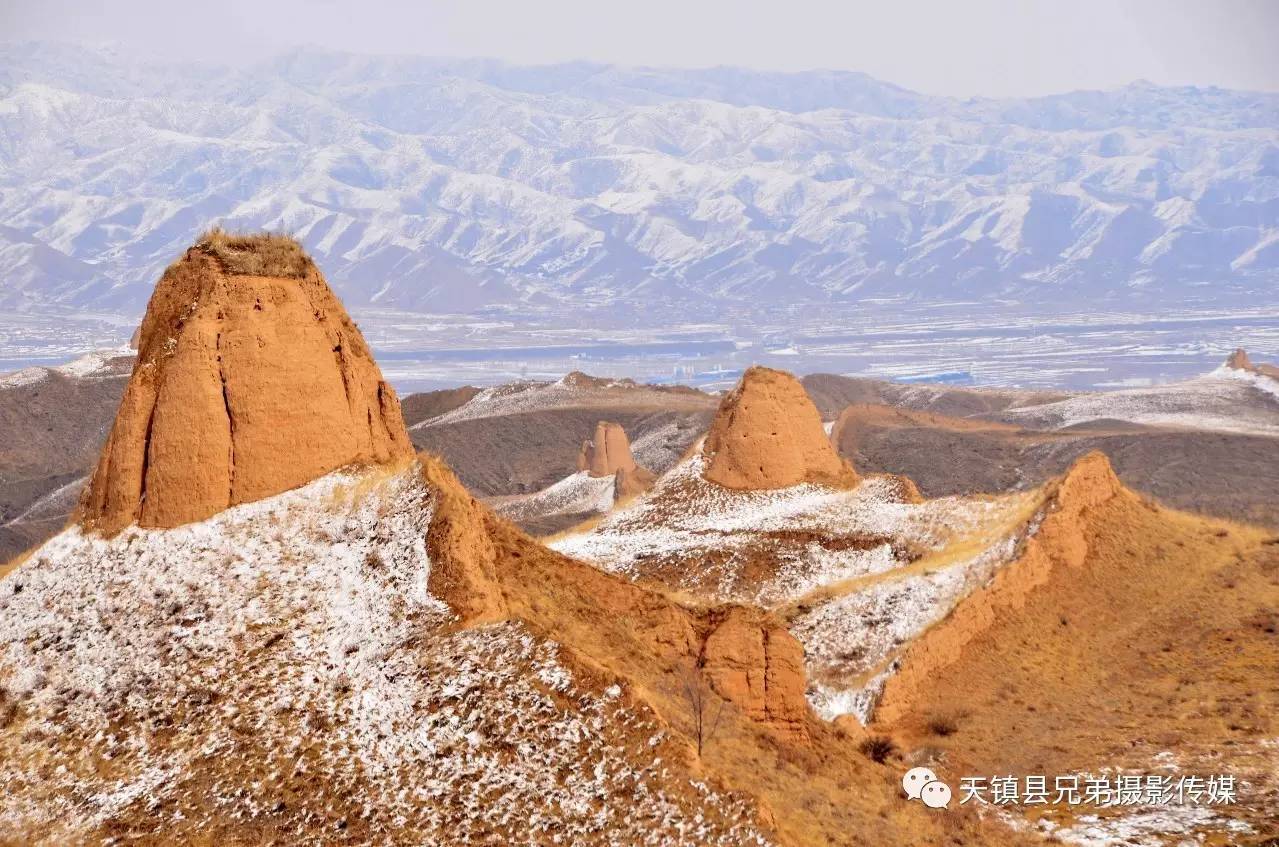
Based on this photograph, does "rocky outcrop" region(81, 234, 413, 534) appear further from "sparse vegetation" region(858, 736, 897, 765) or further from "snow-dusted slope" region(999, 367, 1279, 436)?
"snow-dusted slope" region(999, 367, 1279, 436)

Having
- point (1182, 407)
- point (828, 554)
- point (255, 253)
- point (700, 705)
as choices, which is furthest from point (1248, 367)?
point (700, 705)

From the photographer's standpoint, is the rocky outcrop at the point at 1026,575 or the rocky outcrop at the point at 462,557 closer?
the rocky outcrop at the point at 462,557

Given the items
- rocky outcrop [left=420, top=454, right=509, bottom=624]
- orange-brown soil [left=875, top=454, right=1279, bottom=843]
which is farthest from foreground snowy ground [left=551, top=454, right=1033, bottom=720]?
rocky outcrop [left=420, top=454, right=509, bottom=624]

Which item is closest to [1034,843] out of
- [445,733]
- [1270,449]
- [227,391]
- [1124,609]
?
[445,733]

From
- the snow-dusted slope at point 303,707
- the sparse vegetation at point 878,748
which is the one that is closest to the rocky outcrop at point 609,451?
the sparse vegetation at point 878,748

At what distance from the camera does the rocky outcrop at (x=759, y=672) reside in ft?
62.1

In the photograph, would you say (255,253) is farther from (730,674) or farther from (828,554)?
(828,554)

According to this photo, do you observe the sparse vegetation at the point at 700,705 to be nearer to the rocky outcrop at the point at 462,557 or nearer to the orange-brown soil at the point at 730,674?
the orange-brown soil at the point at 730,674

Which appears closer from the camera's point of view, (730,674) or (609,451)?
(730,674)

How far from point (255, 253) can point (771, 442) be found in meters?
18.7

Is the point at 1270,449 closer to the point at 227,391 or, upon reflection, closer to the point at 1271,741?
the point at 1271,741

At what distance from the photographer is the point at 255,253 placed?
2195 centimetres

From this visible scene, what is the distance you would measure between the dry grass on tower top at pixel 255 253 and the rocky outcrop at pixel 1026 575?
12095 mm

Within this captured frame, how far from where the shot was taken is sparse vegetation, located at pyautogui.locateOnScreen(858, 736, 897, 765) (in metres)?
20.9
